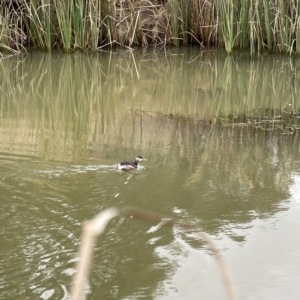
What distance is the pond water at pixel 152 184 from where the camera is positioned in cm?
296

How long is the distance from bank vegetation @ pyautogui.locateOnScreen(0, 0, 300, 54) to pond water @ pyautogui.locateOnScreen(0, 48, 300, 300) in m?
1.98

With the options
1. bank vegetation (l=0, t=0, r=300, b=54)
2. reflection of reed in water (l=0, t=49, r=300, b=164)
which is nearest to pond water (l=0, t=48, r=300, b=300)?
reflection of reed in water (l=0, t=49, r=300, b=164)

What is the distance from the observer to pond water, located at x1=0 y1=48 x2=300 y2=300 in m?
2.96

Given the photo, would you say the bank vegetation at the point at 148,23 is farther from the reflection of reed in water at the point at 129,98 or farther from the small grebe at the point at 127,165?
the small grebe at the point at 127,165

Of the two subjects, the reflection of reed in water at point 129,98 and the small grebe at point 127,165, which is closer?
the small grebe at point 127,165

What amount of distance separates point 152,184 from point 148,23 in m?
7.88

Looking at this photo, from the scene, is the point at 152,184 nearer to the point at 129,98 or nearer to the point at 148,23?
the point at 129,98

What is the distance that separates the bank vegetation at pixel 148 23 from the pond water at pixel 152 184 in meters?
1.98

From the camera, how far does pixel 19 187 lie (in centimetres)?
401

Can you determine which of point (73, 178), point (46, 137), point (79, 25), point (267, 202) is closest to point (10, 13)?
point (79, 25)

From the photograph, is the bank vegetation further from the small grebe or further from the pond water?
the small grebe

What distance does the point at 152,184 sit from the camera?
4254 millimetres

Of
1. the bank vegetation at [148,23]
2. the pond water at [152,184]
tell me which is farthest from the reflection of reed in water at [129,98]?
the bank vegetation at [148,23]

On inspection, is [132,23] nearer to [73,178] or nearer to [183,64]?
[183,64]
